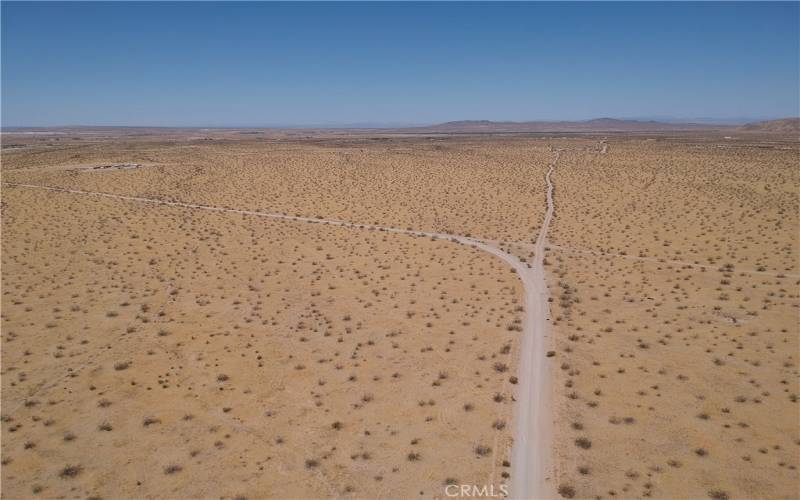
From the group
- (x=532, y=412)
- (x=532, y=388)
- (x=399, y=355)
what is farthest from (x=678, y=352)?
(x=399, y=355)

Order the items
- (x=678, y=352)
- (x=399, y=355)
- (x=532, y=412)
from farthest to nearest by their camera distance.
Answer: (x=399, y=355) → (x=678, y=352) → (x=532, y=412)

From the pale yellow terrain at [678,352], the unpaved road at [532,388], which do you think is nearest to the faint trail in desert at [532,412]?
the unpaved road at [532,388]

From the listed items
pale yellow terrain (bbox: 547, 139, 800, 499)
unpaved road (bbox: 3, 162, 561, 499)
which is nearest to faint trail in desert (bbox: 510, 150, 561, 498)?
unpaved road (bbox: 3, 162, 561, 499)

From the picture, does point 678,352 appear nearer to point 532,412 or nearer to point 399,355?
point 532,412

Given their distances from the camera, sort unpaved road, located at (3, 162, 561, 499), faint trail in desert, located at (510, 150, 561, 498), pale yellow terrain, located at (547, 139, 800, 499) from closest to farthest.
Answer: faint trail in desert, located at (510, 150, 561, 498)
unpaved road, located at (3, 162, 561, 499)
pale yellow terrain, located at (547, 139, 800, 499)

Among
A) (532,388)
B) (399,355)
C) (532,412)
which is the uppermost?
(399,355)

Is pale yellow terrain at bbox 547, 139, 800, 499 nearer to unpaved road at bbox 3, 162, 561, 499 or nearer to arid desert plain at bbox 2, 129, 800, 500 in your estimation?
arid desert plain at bbox 2, 129, 800, 500

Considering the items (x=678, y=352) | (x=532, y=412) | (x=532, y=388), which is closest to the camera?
(x=532, y=412)

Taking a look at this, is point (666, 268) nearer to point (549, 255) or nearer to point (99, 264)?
point (549, 255)
